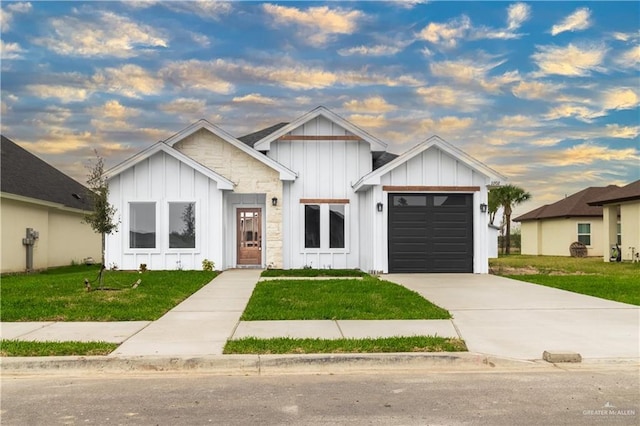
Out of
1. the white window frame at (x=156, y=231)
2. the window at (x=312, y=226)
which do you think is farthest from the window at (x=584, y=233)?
the white window frame at (x=156, y=231)

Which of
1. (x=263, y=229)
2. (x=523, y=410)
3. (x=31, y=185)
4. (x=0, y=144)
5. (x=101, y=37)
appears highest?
(x=101, y=37)

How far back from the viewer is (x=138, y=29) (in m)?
22.0

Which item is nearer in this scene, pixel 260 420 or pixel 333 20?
pixel 260 420

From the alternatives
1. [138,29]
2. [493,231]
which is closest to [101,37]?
[138,29]

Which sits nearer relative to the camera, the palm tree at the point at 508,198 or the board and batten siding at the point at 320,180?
the board and batten siding at the point at 320,180

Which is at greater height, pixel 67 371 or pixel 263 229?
pixel 263 229

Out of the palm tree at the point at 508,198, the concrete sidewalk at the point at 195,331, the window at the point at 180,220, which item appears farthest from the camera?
the palm tree at the point at 508,198

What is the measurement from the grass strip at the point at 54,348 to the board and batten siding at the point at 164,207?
13.2 metres

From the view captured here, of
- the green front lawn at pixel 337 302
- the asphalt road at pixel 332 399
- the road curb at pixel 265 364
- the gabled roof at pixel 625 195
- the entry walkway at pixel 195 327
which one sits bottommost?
the asphalt road at pixel 332 399

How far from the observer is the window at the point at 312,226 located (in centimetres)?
2322

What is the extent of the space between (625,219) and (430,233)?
16132 millimetres

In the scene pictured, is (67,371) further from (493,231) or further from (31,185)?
(493,231)

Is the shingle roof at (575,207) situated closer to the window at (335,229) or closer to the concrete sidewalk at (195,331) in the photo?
the window at (335,229)

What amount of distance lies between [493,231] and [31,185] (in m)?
24.3
